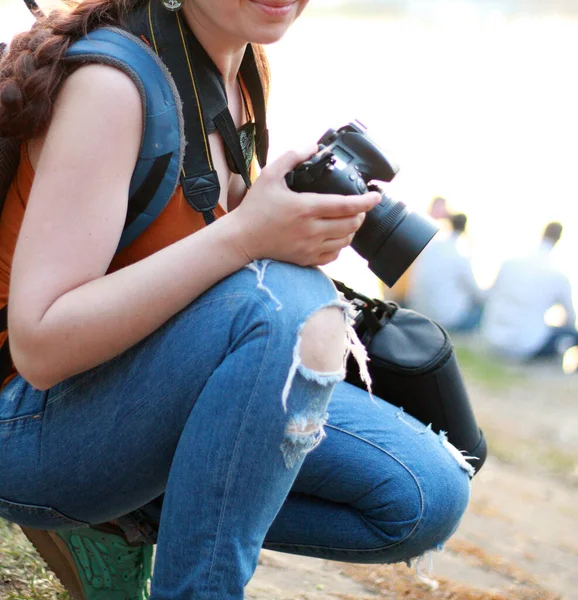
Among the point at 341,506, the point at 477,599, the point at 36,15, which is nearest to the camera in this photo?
the point at 36,15

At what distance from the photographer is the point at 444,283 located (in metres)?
6.16

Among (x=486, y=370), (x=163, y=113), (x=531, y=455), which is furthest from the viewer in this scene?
(x=486, y=370)

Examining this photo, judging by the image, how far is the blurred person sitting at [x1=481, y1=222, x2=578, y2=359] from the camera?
5.91m

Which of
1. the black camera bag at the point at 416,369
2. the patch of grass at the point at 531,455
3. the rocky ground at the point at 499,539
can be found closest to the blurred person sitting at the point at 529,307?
the rocky ground at the point at 499,539

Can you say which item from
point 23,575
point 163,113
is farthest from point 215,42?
point 23,575

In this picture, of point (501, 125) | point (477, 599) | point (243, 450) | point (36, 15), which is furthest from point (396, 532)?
point (501, 125)

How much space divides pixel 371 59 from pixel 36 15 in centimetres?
1387

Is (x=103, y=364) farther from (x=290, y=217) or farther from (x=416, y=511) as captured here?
(x=416, y=511)

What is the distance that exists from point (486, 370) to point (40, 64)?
195 inches

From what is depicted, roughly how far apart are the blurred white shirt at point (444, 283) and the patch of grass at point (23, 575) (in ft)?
14.8

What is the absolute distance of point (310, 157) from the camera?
3.99ft

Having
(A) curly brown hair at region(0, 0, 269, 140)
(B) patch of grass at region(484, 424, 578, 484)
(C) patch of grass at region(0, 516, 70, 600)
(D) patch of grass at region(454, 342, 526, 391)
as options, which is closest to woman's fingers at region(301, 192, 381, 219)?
(A) curly brown hair at region(0, 0, 269, 140)

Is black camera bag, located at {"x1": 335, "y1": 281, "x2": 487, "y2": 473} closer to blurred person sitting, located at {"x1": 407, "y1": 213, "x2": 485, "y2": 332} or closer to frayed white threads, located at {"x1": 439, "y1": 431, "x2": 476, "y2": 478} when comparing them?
frayed white threads, located at {"x1": 439, "y1": 431, "x2": 476, "y2": 478}

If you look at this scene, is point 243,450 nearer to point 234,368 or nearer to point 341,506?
point 234,368
